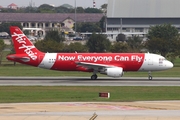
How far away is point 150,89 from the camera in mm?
49188

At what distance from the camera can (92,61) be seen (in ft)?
204

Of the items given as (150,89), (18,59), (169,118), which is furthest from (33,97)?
(18,59)

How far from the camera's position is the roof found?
177 m

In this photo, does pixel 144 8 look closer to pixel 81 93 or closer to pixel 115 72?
pixel 115 72

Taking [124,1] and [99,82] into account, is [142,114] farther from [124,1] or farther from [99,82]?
[124,1]

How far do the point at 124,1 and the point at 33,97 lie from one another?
472 feet

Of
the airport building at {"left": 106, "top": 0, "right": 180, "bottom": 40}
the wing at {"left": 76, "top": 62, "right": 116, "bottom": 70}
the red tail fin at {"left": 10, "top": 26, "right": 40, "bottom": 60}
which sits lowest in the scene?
the wing at {"left": 76, "top": 62, "right": 116, "bottom": 70}

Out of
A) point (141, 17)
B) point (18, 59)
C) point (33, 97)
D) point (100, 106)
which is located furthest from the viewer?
point (141, 17)

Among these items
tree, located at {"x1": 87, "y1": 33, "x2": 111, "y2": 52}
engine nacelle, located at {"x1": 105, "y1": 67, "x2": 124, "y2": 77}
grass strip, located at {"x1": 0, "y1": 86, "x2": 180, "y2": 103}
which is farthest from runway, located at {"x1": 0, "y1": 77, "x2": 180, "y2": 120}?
tree, located at {"x1": 87, "y1": 33, "x2": 111, "y2": 52}

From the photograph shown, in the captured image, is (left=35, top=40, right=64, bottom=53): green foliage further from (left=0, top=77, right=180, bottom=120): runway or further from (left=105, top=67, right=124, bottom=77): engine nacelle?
(left=0, top=77, right=180, bottom=120): runway

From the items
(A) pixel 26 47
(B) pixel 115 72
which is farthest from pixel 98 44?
(B) pixel 115 72

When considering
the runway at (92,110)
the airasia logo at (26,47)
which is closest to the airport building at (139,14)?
the airasia logo at (26,47)

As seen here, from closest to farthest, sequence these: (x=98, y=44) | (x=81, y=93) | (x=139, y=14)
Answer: (x=81, y=93) < (x=98, y=44) < (x=139, y=14)

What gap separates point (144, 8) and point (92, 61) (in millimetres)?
121695
